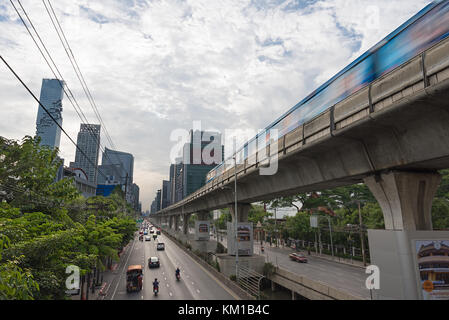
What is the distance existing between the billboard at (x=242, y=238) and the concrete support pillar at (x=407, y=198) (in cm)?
1790

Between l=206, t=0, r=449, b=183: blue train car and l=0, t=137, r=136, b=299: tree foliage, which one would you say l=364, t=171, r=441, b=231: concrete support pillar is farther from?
l=0, t=137, r=136, b=299: tree foliage

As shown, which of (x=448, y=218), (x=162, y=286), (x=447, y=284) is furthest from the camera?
(x=448, y=218)

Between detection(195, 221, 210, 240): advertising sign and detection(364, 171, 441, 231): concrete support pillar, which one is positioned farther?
detection(195, 221, 210, 240): advertising sign

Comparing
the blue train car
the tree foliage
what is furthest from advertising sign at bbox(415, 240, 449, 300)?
the tree foliage

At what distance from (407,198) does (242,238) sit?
19.2 meters

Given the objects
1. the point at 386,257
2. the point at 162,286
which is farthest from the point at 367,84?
the point at 162,286

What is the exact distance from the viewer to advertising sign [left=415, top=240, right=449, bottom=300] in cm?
955

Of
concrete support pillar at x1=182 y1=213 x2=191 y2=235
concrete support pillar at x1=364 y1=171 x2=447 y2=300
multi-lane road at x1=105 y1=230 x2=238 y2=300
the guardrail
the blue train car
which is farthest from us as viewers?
concrete support pillar at x1=182 y1=213 x2=191 y2=235

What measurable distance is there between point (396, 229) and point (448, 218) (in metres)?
26.8

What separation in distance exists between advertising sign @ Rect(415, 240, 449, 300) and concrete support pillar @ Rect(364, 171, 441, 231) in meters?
0.92
